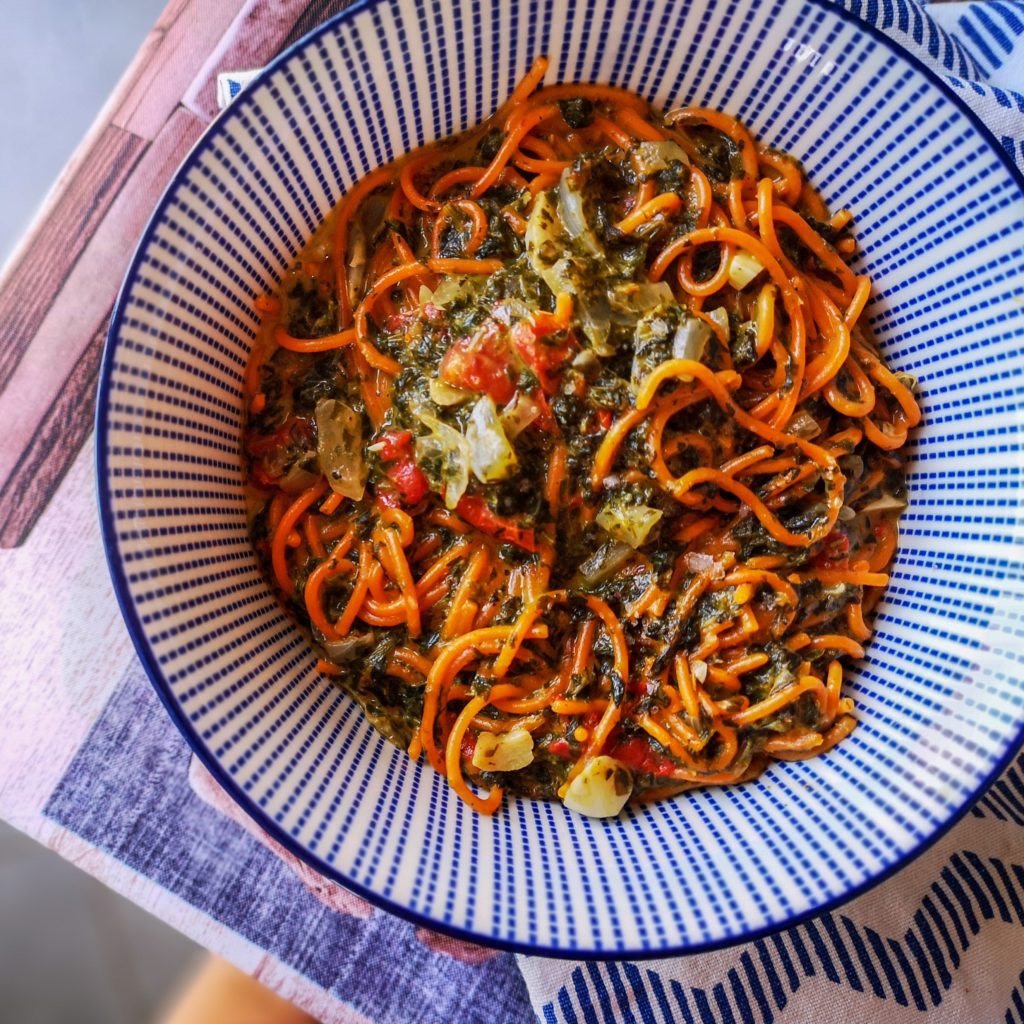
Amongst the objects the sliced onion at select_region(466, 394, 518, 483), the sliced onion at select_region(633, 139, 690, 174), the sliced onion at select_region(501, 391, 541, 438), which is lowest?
the sliced onion at select_region(466, 394, 518, 483)

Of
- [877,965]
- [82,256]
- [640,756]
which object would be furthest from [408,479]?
[877,965]

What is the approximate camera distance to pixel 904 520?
8.82 ft

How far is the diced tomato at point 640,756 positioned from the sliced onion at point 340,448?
1.03 meters

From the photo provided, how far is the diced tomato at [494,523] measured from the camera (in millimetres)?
2486

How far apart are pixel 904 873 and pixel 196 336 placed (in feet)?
9.08

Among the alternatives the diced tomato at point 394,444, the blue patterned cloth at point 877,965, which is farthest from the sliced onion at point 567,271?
the blue patterned cloth at point 877,965

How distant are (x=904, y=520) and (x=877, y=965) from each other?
148 centimetres

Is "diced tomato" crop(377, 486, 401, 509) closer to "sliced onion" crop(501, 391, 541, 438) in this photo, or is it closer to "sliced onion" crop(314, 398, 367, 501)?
"sliced onion" crop(314, 398, 367, 501)

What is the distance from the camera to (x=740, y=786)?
103 inches

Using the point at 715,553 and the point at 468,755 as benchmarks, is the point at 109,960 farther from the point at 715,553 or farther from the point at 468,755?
the point at 715,553

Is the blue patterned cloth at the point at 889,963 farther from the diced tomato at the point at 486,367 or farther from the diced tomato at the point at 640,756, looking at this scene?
the diced tomato at the point at 486,367

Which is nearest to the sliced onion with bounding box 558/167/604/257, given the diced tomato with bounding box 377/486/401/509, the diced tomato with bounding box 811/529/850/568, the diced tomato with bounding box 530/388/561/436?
the diced tomato with bounding box 530/388/561/436

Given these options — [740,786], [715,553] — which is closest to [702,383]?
[715,553]

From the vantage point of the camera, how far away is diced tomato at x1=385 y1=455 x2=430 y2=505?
100 inches
